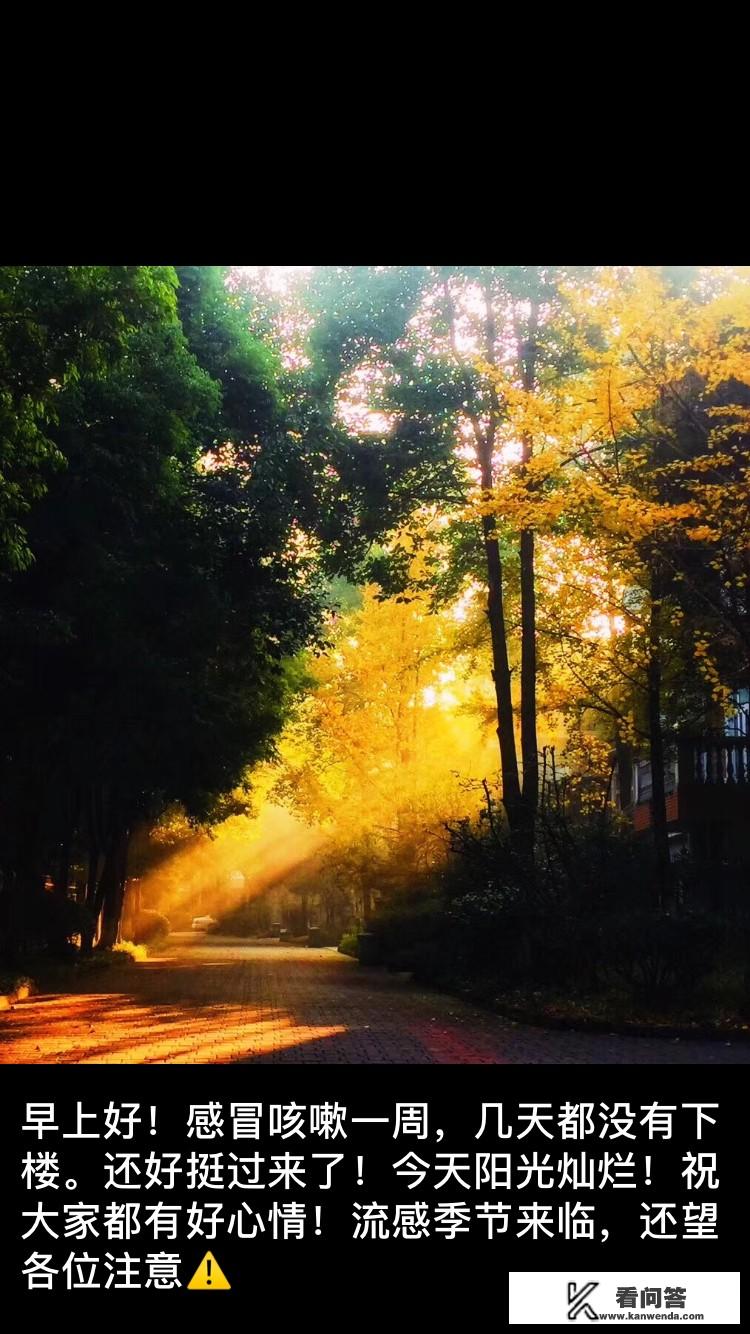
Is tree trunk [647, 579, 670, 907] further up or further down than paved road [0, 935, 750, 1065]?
further up

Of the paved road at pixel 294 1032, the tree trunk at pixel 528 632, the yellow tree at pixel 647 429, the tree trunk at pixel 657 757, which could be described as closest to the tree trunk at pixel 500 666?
the tree trunk at pixel 528 632

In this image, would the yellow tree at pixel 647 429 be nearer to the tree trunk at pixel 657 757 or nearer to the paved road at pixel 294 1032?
the tree trunk at pixel 657 757

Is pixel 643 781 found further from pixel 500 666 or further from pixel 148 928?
pixel 148 928

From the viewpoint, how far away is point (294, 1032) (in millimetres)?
15305

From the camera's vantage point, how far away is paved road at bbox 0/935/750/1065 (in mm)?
12617

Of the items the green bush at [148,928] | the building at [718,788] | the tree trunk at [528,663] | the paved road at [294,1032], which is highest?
the tree trunk at [528,663]

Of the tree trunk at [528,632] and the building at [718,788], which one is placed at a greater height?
the tree trunk at [528,632]

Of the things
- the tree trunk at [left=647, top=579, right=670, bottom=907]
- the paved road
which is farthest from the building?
the paved road

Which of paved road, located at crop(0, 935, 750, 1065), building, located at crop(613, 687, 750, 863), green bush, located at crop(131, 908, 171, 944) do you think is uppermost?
building, located at crop(613, 687, 750, 863)

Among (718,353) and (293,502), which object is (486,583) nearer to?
(293,502)

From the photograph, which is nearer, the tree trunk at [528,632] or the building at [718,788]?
Result: the tree trunk at [528,632]

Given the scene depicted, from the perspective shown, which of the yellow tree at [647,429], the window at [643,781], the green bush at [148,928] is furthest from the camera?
the green bush at [148,928]

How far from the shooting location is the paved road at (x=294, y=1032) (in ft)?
41.4

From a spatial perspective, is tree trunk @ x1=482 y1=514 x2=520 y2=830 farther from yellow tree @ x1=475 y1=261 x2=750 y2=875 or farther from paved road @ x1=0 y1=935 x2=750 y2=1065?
yellow tree @ x1=475 y1=261 x2=750 y2=875
